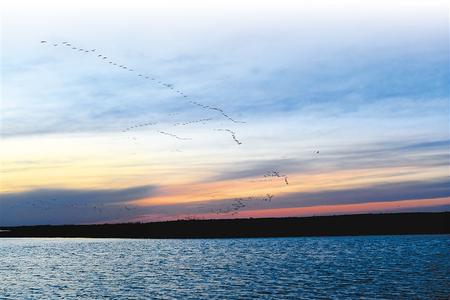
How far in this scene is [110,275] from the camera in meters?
A: 73.8

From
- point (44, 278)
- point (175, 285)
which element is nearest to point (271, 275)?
point (175, 285)

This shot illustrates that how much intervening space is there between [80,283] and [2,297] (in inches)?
465

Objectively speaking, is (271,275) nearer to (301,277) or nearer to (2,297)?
(301,277)

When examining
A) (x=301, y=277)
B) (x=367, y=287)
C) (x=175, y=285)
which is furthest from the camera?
(x=301, y=277)

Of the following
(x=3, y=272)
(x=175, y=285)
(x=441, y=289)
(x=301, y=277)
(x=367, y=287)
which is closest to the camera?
(x=441, y=289)

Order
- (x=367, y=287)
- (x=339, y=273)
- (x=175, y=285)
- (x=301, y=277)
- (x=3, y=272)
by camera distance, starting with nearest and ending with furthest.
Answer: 1. (x=367, y=287)
2. (x=175, y=285)
3. (x=301, y=277)
4. (x=339, y=273)
5. (x=3, y=272)

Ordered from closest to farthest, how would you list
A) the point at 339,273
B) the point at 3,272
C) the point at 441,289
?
the point at 441,289 → the point at 339,273 → the point at 3,272

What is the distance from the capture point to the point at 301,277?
6656cm

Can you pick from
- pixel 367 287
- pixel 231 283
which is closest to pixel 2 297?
pixel 231 283

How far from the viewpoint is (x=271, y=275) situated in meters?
69.1

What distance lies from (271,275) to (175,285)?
14.1 metres

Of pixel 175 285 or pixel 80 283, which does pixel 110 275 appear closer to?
pixel 80 283

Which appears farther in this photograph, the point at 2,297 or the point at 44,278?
the point at 44,278

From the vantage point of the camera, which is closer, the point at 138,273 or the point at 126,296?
the point at 126,296
